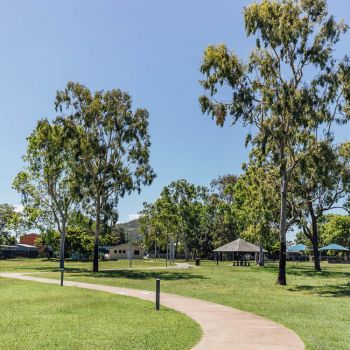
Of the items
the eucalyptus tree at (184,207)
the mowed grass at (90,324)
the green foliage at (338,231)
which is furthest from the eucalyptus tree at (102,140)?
the green foliage at (338,231)

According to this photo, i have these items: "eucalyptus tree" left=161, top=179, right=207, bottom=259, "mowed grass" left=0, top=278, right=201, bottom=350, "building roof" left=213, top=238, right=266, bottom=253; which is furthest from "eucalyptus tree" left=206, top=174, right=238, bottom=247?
"mowed grass" left=0, top=278, right=201, bottom=350

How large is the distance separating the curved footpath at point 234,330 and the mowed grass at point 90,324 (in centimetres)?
44

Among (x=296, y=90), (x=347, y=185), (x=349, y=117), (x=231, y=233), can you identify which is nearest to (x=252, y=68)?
(x=296, y=90)

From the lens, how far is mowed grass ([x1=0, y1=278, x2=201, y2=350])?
10.5 metres

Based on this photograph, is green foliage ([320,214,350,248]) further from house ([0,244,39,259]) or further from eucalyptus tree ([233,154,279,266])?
house ([0,244,39,259])

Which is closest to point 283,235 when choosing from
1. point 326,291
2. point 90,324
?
point 326,291

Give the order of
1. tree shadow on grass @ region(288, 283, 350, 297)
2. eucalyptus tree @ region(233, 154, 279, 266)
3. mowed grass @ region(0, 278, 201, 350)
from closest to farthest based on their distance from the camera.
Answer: mowed grass @ region(0, 278, 201, 350), tree shadow on grass @ region(288, 283, 350, 297), eucalyptus tree @ region(233, 154, 279, 266)

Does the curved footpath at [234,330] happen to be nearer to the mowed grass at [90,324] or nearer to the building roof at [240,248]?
the mowed grass at [90,324]

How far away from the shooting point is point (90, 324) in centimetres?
1308

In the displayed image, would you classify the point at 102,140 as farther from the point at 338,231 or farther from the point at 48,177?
the point at 338,231

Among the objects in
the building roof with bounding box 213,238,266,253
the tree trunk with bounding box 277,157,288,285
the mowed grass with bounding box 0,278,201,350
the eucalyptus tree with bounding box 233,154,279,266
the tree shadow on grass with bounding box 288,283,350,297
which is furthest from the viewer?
the building roof with bounding box 213,238,266,253

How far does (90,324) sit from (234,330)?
398 centimetres

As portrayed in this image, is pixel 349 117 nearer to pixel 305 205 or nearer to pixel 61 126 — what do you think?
pixel 305 205

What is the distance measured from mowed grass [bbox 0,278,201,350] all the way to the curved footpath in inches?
17.3
